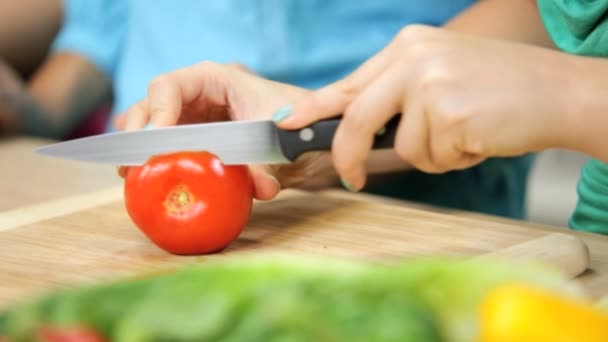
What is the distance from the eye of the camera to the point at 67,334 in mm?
494

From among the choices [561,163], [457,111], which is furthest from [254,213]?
[561,163]

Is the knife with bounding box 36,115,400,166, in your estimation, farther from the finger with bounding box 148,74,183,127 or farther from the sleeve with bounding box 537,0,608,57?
the sleeve with bounding box 537,0,608,57

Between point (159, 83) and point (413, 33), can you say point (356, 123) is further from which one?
point (159, 83)

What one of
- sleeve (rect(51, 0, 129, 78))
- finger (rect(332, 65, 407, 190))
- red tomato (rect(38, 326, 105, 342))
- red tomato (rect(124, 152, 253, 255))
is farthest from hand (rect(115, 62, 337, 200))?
sleeve (rect(51, 0, 129, 78))

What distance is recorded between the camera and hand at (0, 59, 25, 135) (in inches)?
73.1

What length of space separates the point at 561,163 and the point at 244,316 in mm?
2564

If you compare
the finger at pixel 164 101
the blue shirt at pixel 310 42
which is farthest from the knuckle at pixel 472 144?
the blue shirt at pixel 310 42

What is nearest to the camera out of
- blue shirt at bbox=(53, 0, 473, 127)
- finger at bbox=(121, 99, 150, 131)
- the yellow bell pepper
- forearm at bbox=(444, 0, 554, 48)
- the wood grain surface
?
the yellow bell pepper

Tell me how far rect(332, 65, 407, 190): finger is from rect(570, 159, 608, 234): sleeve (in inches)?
13.8

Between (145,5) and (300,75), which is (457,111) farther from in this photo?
(145,5)

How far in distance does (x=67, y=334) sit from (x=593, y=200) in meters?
0.80

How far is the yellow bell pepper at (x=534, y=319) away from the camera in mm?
467

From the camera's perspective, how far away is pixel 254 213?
1.17m

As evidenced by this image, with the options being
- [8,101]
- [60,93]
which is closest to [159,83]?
[8,101]
